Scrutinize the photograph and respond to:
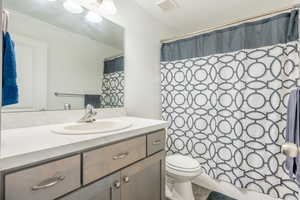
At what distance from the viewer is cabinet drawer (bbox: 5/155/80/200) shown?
1.60ft

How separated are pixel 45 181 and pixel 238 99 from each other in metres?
1.53

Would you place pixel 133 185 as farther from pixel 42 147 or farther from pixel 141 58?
pixel 141 58

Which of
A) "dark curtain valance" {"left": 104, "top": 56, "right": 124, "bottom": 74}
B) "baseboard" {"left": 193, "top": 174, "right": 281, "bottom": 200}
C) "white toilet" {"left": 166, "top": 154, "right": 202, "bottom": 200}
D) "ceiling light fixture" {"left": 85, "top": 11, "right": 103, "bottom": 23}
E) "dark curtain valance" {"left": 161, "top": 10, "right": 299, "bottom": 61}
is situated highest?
"ceiling light fixture" {"left": 85, "top": 11, "right": 103, "bottom": 23}

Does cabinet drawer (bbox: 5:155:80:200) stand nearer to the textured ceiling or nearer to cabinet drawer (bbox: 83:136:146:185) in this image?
cabinet drawer (bbox: 83:136:146:185)

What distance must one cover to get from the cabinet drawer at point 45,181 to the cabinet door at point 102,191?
38mm

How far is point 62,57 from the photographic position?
1.13 metres

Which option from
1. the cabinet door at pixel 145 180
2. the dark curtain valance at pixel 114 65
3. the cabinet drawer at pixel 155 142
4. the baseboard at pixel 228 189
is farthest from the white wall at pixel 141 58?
the baseboard at pixel 228 189

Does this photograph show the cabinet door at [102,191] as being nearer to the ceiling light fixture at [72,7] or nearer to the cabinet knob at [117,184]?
the cabinet knob at [117,184]

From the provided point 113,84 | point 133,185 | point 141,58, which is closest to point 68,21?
point 113,84

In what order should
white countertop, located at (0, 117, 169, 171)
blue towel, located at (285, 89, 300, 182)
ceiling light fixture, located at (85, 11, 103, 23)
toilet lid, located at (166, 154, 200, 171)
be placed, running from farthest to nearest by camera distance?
1. toilet lid, located at (166, 154, 200, 171)
2. ceiling light fixture, located at (85, 11, 103, 23)
3. blue towel, located at (285, 89, 300, 182)
4. white countertop, located at (0, 117, 169, 171)

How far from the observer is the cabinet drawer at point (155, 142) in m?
0.99

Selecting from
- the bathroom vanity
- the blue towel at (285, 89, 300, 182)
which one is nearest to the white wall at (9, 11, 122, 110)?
the bathroom vanity

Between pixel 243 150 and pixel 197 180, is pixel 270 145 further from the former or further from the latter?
pixel 197 180

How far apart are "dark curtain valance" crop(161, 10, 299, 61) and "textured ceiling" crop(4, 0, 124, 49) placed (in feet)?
2.43
